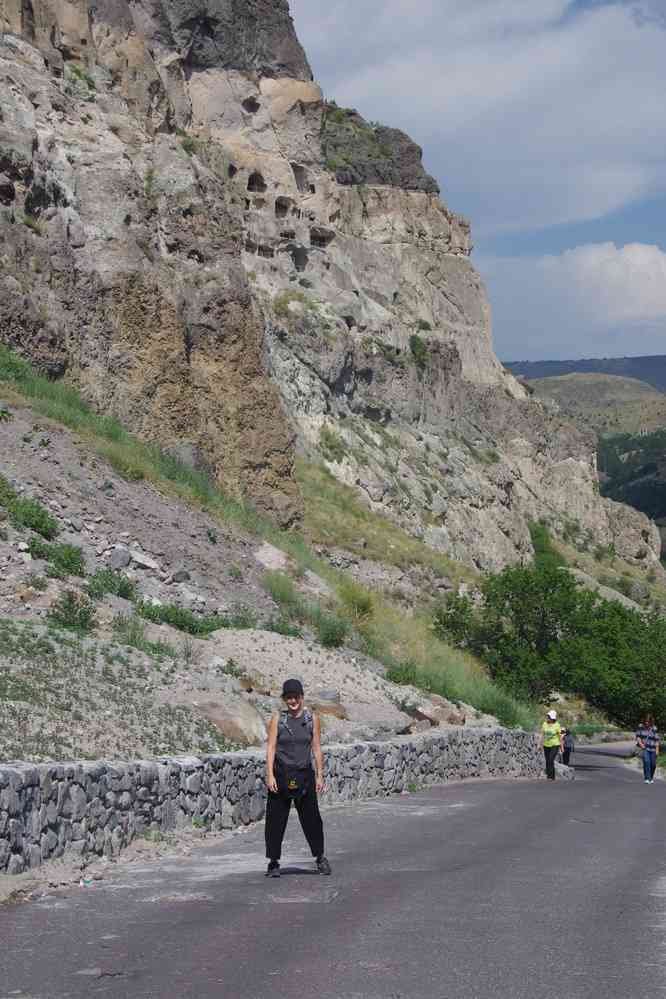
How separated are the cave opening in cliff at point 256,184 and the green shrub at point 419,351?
12.3 meters

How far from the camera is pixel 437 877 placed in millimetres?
10250

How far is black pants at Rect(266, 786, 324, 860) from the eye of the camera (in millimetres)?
10148

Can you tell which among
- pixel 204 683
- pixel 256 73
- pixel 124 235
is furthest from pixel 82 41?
pixel 256 73

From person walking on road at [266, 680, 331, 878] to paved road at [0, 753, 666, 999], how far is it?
0.25m

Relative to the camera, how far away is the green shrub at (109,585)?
815 inches

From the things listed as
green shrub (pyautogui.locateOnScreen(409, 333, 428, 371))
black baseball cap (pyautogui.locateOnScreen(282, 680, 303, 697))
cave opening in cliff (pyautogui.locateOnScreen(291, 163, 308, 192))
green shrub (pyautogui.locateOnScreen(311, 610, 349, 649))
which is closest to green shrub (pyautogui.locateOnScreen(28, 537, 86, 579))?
green shrub (pyautogui.locateOnScreen(311, 610, 349, 649))

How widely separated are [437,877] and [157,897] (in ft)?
7.85

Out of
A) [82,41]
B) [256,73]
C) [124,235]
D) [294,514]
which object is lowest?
[294,514]

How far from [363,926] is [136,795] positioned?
12.6ft

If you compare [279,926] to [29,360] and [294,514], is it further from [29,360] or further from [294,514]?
[294,514]

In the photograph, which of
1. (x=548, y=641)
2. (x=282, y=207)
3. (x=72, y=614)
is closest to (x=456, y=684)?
(x=72, y=614)

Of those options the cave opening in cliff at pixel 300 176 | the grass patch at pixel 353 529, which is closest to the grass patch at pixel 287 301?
the grass patch at pixel 353 529

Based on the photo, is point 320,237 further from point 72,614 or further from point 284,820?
point 284,820

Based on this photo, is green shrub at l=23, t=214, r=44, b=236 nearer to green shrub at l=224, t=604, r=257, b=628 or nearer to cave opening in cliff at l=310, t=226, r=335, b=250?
green shrub at l=224, t=604, r=257, b=628
